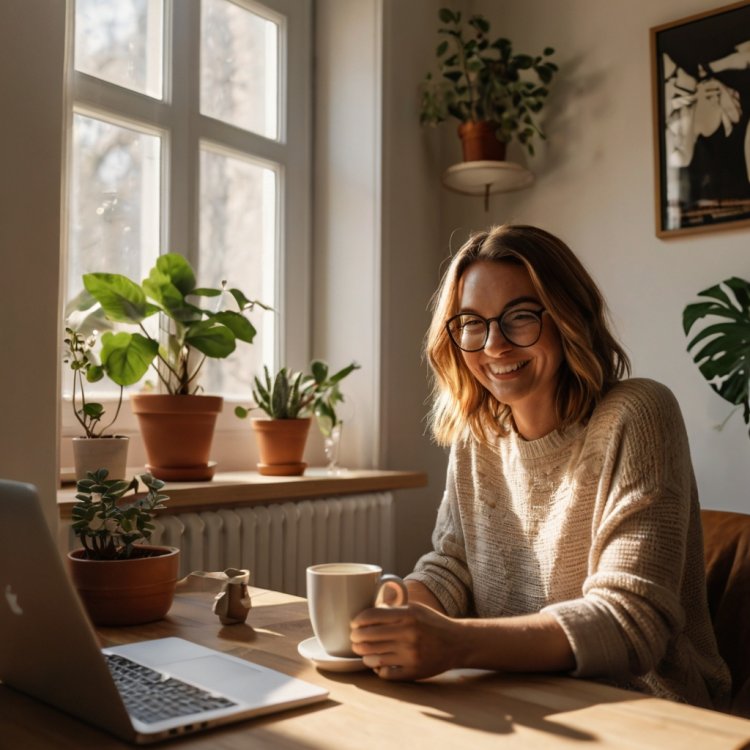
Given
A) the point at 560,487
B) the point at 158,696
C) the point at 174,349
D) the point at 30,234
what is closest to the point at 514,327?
the point at 560,487

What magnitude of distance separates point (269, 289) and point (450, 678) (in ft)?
6.47

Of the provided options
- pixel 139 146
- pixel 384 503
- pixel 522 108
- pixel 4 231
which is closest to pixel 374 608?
pixel 4 231

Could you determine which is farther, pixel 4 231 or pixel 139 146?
pixel 139 146

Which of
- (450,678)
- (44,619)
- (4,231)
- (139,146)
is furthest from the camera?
(139,146)

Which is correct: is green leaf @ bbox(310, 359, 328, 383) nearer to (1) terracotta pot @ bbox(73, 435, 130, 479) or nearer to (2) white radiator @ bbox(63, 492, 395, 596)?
(2) white radiator @ bbox(63, 492, 395, 596)

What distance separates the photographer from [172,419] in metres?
2.11

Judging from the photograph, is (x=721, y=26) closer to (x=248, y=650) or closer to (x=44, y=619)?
(x=248, y=650)

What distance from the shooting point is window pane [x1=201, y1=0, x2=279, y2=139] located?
2.60 m

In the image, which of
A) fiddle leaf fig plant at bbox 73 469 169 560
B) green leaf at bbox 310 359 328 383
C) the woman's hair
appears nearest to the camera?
fiddle leaf fig plant at bbox 73 469 169 560

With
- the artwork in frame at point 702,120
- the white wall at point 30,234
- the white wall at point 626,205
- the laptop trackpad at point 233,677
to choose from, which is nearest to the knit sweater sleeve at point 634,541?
the laptop trackpad at point 233,677

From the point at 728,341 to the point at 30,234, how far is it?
1.71 meters

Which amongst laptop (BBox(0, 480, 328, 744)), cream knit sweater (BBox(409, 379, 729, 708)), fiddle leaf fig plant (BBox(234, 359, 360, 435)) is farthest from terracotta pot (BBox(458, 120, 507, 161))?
laptop (BBox(0, 480, 328, 744))

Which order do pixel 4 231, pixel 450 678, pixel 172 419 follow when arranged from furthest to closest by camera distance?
pixel 172 419 → pixel 4 231 → pixel 450 678

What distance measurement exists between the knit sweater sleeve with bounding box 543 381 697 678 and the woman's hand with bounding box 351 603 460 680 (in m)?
0.16
